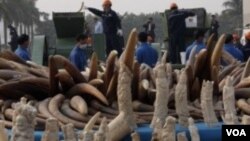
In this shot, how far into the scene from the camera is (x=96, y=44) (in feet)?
35.2

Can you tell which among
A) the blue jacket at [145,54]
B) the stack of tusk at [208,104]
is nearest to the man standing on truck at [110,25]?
the blue jacket at [145,54]

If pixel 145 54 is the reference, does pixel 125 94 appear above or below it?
above

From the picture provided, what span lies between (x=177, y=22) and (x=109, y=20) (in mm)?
1095

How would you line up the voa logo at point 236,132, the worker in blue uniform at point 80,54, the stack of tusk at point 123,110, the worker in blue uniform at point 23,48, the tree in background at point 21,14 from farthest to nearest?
the tree in background at point 21,14 → the worker in blue uniform at point 23,48 → the worker in blue uniform at point 80,54 → the stack of tusk at point 123,110 → the voa logo at point 236,132

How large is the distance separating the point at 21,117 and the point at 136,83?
1.50 metres

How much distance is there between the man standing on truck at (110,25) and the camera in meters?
11.1

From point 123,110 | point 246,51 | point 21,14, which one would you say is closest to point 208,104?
point 123,110

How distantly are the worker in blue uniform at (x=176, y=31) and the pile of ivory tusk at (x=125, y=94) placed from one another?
6919mm

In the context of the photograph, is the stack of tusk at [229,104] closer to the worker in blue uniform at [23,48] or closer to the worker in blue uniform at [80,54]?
the worker in blue uniform at [80,54]

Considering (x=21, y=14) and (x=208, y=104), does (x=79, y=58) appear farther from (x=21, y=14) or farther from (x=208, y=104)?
(x=21, y=14)

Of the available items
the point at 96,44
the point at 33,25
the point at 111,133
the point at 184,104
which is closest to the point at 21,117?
the point at 111,133

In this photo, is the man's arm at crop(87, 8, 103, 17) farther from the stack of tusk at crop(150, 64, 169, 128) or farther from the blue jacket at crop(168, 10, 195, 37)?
the stack of tusk at crop(150, 64, 169, 128)

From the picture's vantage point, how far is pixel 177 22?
1119 centimetres

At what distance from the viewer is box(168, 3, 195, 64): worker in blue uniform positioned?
1112 centimetres
